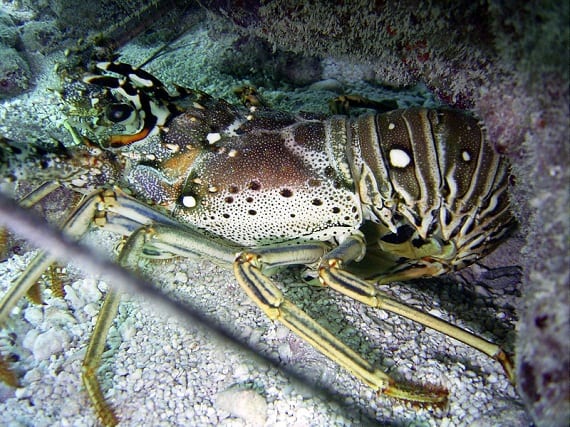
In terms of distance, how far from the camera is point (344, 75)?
4457 mm

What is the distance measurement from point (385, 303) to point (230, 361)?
2.91 feet

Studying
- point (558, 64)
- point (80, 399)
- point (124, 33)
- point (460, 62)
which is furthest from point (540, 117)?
point (124, 33)

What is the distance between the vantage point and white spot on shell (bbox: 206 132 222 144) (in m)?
2.61

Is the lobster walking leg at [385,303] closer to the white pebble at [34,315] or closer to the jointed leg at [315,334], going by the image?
the jointed leg at [315,334]

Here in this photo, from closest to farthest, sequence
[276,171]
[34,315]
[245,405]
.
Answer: [245,405] < [34,315] < [276,171]

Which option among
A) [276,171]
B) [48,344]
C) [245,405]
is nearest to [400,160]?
[276,171]

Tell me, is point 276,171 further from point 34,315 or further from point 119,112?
point 34,315

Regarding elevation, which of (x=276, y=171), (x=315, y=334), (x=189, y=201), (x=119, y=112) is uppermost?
(x=119, y=112)

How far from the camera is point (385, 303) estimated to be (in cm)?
222

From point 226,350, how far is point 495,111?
1798 mm

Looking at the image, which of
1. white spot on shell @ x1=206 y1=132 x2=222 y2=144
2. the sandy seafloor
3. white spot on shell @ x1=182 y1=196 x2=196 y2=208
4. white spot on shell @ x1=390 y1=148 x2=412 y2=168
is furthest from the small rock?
white spot on shell @ x1=390 y1=148 x2=412 y2=168

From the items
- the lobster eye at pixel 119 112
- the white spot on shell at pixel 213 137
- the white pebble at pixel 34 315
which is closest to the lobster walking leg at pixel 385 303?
the white spot on shell at pixel 213 137

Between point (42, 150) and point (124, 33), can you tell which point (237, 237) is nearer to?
point (42, 150)

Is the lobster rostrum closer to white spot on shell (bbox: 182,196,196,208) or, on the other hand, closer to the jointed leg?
white spot on shell (bbox: 182,196,196,208)
